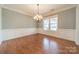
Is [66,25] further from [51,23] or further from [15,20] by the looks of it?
[15,20]

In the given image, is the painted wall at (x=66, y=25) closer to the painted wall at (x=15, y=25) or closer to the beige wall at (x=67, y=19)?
the beige wall at (x=67, y=19)

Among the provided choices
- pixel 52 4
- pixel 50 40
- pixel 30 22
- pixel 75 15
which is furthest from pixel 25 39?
pixel 75 15

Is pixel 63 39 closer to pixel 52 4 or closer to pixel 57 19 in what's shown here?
pixel 57 19

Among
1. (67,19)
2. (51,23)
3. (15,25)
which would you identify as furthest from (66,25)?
(15,25)

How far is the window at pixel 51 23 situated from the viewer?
5.52 feet

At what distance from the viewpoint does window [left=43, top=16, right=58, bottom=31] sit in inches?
66.2

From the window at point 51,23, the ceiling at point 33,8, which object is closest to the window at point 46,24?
the window at point 51,23

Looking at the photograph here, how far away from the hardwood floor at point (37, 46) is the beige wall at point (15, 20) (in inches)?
8.7

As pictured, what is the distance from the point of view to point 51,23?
67.3 inches

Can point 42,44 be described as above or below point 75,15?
below

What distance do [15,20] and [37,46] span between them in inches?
22.1
